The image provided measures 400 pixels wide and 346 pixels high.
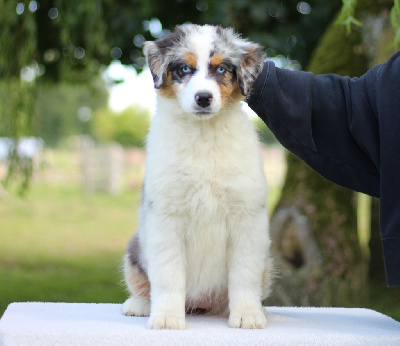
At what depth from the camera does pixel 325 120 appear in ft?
11.5

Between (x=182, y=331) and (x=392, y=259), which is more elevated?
(x=392, y=259)

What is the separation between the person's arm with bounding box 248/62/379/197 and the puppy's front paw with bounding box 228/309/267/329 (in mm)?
983

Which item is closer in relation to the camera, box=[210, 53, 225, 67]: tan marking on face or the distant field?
box=[210, 53, 225, 67]: tan marking on face

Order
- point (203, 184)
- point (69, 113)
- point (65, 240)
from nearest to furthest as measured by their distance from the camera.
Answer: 1. point (203, 184)
2. point (65, 240)
3. point (69, 113)

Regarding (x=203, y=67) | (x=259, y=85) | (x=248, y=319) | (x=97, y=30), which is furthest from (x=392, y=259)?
(x=97, y=30)

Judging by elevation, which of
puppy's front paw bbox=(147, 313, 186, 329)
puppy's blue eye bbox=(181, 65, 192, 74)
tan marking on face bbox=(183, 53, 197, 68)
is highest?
tan marking on face bbox=(183, 53, 197, 68)

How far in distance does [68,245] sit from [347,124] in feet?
31.3

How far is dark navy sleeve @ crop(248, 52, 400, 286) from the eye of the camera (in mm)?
3164

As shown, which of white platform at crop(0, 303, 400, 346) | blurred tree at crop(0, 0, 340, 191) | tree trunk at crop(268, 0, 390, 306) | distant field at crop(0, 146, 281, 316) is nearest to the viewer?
white platform at crop(0, 303, 400, 346)

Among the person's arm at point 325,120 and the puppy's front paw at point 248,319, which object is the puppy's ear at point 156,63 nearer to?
the person's arm at point 325,120

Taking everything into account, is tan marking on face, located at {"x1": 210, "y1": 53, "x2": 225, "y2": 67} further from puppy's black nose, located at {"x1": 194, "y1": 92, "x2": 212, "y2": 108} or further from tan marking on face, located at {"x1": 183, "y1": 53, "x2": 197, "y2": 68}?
puppy's black nose, located at {"x1": 194, "y1": 92, "x2": 212, "y2": 108}

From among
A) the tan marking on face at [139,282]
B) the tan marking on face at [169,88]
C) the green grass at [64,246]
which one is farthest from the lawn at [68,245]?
the tan marking on face at [169,88]

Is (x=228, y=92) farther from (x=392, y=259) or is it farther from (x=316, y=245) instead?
(x=316, y=245)

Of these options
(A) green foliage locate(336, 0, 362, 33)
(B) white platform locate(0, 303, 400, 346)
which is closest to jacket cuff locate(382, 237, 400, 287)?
(B) white platform locate(0, 303, 400, 346)
